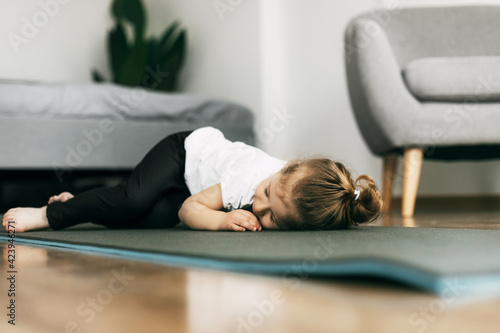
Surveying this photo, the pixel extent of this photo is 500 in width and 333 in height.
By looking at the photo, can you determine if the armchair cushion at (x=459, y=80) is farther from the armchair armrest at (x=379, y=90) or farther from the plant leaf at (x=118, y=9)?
the plant leaf at (x=118, y=9)

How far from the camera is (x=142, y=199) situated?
1.26 meters

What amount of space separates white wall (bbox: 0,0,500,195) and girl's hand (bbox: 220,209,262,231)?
1524 mm

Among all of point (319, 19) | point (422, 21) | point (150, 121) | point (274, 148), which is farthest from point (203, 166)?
point (319, 19)

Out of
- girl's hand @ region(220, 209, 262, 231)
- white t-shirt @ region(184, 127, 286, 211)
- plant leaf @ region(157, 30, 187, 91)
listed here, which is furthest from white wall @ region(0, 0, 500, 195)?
girl's hand @ region(220, 209, 262, 231)

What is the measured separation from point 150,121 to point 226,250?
1.63m

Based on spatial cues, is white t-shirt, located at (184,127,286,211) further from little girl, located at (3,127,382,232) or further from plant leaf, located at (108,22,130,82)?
plant leaf, located at (108,22,130,82)

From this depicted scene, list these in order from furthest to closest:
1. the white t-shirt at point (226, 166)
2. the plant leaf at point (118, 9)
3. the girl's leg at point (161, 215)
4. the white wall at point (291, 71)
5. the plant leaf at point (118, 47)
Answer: the plant leaf at point (118, 9), the plant leaf at point (118, 47), the white wall at point (291, 71), the girl's leg at point (161, 215), the white t-shirt at point (226, 166)

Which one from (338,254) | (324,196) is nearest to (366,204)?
(324,196)

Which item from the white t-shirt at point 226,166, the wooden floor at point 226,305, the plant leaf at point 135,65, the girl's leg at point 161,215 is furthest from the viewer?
the plant leaf at point 135,65

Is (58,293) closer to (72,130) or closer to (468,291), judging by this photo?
(468,291)

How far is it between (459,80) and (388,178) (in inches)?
20.6

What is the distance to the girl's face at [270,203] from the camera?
3.41ft

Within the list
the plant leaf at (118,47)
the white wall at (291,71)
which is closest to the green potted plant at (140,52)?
the plant leaf at (118,47)

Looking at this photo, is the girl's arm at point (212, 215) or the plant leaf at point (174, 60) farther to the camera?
the plant leaf at point (174, 60)
